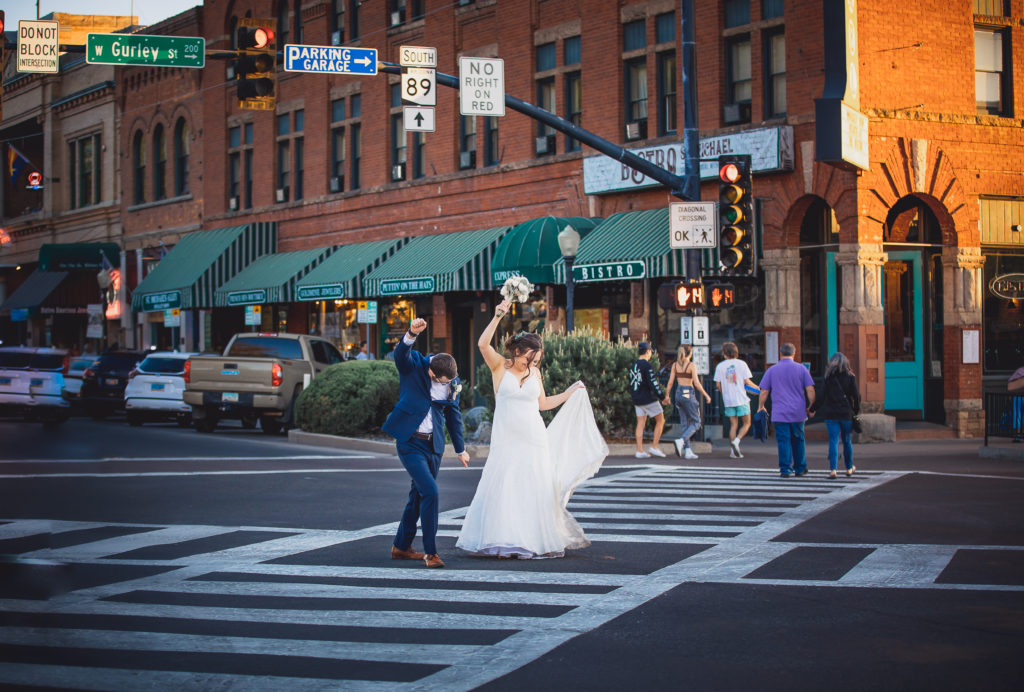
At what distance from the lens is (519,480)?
31.7 ft

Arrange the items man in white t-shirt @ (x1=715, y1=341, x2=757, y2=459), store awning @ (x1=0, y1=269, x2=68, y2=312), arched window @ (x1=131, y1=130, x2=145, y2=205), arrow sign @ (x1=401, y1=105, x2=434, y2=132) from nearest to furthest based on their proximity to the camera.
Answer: arrow sign @ (x1=401, y1=105, x2=434, y2=132), man in white t-shirt @ (x1=715, y1=341, x2=757, y2=459), arched window @ (x1=131, y1=130, x2=145, y2=205), store awning @ (x1=0, y1=269, x2=68, y2=312)

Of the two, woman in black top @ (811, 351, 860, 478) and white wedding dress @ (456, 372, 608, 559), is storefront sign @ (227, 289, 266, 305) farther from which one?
white wedding dress @ (456, 372, 608, 559)

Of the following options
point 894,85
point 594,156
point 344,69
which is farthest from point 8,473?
point 894,85

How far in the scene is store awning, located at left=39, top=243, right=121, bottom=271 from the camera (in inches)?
1790

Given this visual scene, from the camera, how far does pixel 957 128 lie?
78.2 feet

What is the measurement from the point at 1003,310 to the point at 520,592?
1912cm

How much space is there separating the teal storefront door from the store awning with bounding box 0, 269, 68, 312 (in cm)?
3501

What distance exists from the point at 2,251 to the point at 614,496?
4805cm

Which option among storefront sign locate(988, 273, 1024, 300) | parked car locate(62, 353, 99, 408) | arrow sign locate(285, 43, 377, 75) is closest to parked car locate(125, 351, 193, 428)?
parked car locate(62, 353, 99, 408)

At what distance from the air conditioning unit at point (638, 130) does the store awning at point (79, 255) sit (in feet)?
85.0

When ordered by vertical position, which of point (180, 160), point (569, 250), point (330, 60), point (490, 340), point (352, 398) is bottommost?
point (352, 398)

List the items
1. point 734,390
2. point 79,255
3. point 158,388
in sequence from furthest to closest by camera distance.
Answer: point 79,255 → point 158,388 → point 734,390

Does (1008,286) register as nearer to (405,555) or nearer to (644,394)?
(644,394)

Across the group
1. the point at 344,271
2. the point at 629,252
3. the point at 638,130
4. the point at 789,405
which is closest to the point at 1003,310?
the point at 629,252
